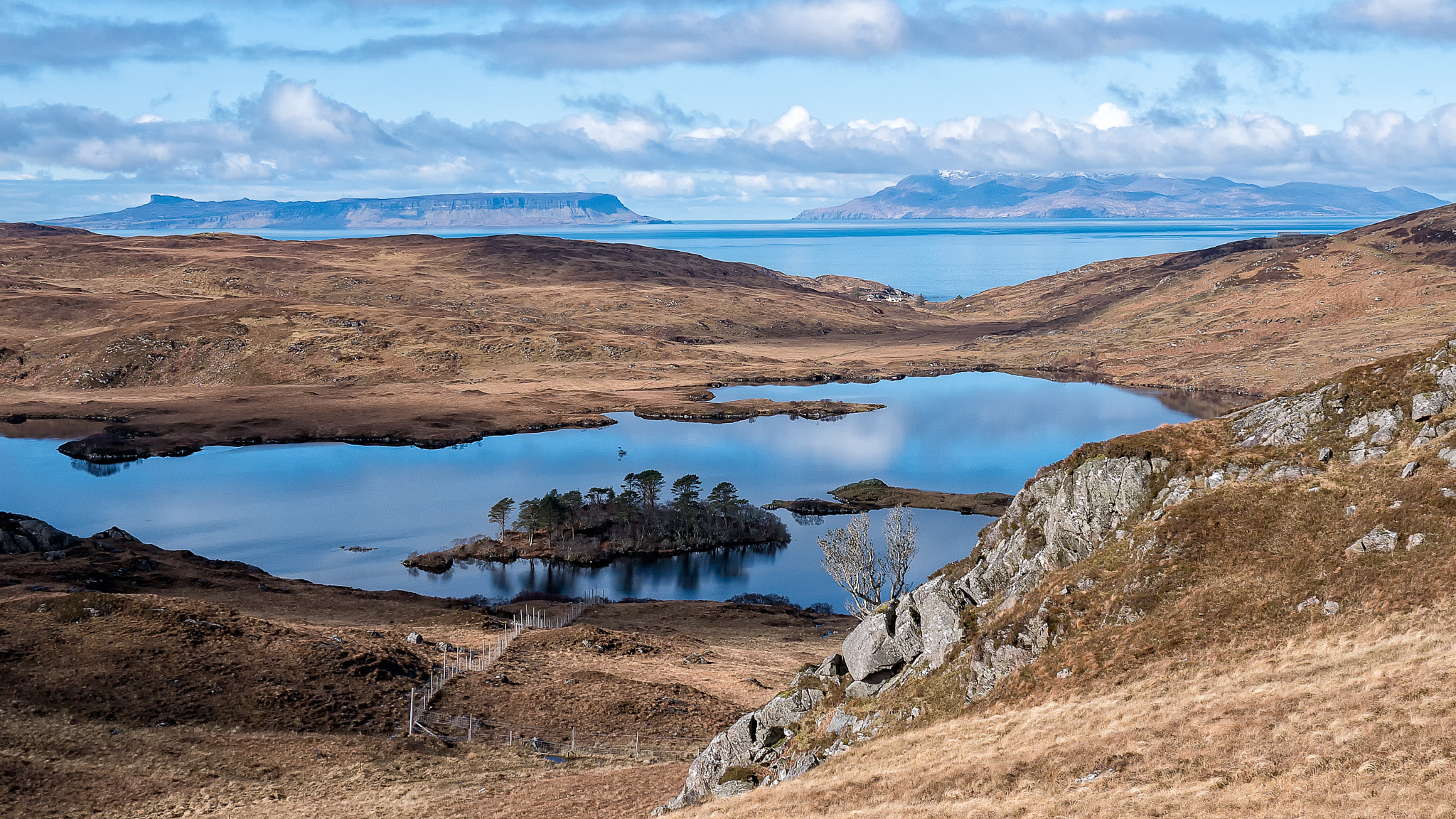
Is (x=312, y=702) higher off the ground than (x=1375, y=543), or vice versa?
(x=1375, y=543)

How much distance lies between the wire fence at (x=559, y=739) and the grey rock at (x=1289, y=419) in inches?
1080

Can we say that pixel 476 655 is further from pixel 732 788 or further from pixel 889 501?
pixel 889 501

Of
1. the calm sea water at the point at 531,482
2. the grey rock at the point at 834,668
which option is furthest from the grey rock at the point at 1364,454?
the calm sea water at the point at 531,482

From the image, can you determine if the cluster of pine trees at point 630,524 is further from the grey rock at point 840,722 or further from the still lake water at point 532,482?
the grey rock at point 840,722

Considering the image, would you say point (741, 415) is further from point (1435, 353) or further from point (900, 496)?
point (1435, 353)

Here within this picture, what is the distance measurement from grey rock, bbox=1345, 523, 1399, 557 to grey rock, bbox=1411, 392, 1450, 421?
780 centimetres

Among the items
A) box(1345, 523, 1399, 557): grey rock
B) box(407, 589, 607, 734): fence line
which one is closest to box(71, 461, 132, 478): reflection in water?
box(407, 589, 607, 734): fence line

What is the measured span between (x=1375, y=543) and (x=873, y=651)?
16797 mm

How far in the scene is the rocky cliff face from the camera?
34750mm

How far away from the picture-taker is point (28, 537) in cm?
8538

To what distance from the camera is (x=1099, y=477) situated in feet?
130

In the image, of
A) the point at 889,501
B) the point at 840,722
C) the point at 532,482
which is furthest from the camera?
the point at 532,482

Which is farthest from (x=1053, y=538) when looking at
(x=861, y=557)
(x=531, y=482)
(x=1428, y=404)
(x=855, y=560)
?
(x=531, y=482)

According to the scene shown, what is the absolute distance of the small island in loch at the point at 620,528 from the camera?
10244 centimetres
